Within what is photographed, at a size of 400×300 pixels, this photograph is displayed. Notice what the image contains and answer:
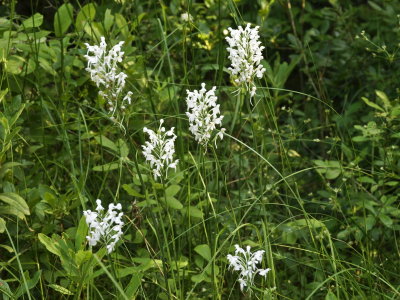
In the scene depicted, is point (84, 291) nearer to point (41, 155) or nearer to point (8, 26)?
point (41, 155)

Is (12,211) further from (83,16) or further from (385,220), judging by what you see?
(385,220)

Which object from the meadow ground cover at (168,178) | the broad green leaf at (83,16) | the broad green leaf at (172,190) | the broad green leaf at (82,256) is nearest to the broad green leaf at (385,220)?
the meadow ground cover at (168,178)

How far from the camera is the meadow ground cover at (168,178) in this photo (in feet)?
7.27

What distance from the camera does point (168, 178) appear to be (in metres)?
2.73

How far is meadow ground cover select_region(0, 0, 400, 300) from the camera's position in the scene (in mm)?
2217

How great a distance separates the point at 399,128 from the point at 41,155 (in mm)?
1505

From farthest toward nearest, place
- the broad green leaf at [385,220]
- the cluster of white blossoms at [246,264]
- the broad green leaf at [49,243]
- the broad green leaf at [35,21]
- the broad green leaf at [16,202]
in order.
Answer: the broad green leaf at [385,220]
the broad green leaf at [35,21]
the broad green leaf at [16,202]
the broad green leaf at [49,243]
the cluster of white blossoms at [246,264]

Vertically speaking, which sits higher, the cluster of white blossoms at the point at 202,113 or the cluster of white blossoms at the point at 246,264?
the cluster of white blossoms at the point at 202,113

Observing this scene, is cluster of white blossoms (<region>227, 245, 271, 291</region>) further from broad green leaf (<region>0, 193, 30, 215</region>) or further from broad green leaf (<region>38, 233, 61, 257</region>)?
broad green leaf (<region>0, 193, 30, 215</region>)

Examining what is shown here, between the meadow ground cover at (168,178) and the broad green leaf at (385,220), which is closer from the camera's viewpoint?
the meadow ground cover at (168,178)

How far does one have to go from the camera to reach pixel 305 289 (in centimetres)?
284

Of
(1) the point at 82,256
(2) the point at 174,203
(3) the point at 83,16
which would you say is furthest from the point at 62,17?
(1) the point at 82,256

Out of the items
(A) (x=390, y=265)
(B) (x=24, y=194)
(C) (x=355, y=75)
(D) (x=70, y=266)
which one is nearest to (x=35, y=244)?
(B) (x=24, y=194)

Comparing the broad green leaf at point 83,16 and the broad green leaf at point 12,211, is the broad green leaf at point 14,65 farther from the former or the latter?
the broad green leaf at point 12,211
